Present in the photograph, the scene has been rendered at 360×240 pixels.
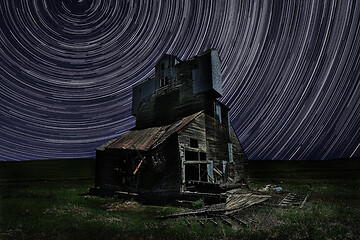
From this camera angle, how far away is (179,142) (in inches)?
610

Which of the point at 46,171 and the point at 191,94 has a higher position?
the point at 191,94

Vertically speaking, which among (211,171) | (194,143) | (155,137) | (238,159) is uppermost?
(155,137)

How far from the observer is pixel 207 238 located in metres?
7.14

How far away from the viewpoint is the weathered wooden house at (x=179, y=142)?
15586mm

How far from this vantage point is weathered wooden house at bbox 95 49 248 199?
1559 cm

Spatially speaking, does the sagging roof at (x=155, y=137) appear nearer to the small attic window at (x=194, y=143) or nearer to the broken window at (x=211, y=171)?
the small attic window at (x=194, y=143)

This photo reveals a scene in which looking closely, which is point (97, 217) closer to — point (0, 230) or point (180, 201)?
point (0, 230)

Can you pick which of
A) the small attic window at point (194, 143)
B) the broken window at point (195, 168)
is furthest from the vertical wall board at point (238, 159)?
the small attic window at point (194, 143)

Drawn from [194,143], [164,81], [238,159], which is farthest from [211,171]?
[164,81]

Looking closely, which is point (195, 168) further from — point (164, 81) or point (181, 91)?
point (164, 81)

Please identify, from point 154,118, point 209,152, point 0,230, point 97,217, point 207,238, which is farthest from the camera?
point 154,118

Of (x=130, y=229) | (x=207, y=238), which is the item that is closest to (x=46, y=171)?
(x=130, y=229)

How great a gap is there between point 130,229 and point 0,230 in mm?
5372

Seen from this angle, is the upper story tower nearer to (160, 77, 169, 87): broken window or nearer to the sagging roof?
(160, 77, 169, 87): broken window
